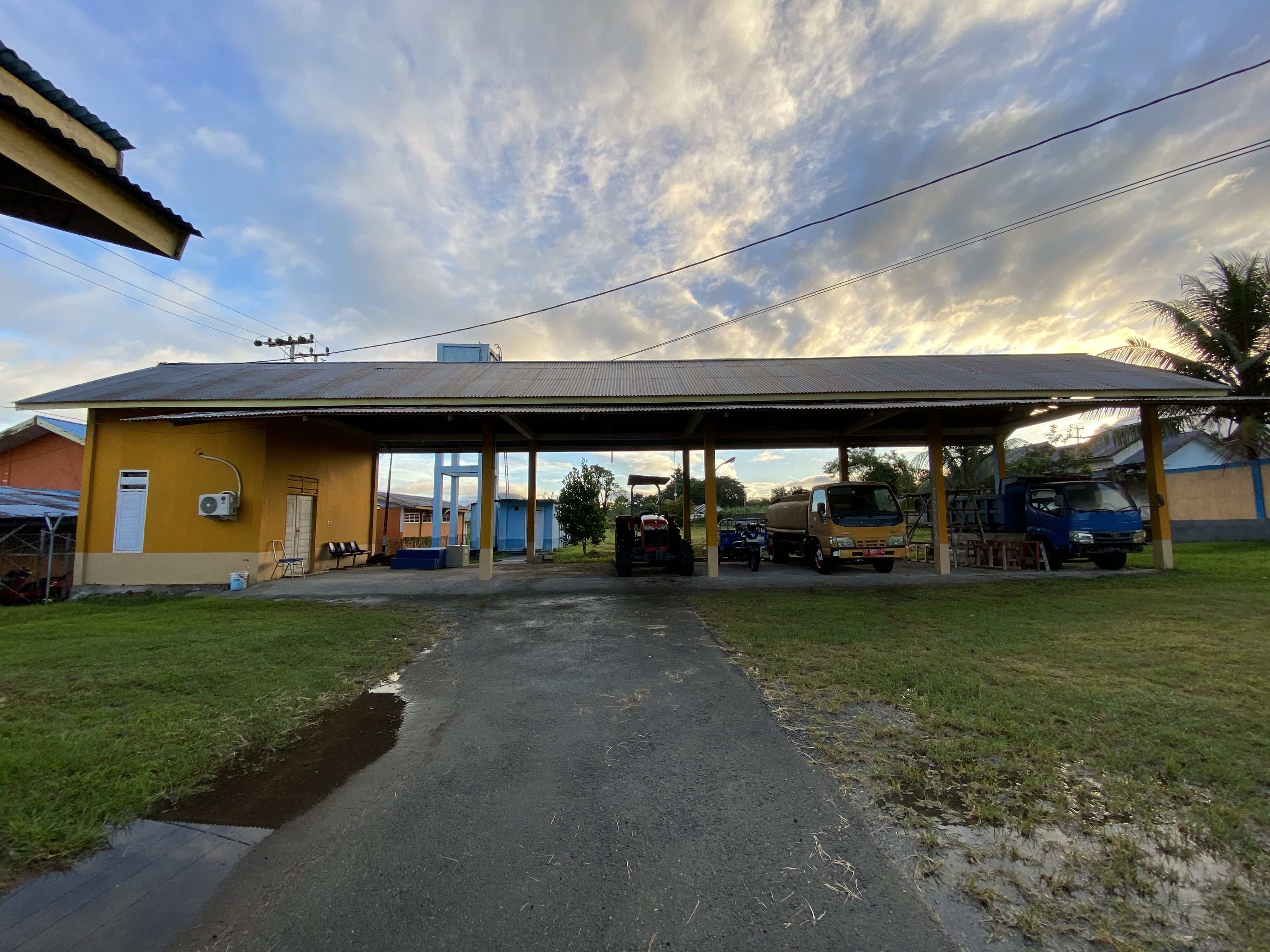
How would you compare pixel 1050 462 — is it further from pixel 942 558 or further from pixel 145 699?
→ pixel 145 699

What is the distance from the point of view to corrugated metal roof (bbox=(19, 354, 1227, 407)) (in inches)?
473

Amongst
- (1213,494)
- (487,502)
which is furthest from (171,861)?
(1213,494)

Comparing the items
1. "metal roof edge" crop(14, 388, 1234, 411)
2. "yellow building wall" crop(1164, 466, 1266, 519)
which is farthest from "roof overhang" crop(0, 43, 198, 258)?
"yellow building wall" crop(1164, 466, 1266, 519)

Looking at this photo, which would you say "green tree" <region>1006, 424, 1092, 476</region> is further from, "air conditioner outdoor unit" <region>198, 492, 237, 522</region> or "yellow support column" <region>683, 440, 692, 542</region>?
"air conditioner outdoor unit" <region>198, 492, 237, 522</region>

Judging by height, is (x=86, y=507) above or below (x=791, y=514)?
above

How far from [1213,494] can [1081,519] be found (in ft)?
41.6

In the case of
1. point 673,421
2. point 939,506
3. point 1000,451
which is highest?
point 673,421

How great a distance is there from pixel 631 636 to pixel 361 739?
3.71 m

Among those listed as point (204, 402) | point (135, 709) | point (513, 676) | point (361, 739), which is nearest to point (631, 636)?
point (513, 676)

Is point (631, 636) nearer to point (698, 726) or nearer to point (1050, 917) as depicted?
point (698, 726)

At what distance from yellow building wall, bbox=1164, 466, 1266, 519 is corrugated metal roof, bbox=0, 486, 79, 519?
2995 centimetres

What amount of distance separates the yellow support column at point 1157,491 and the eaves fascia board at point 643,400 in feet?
3.74

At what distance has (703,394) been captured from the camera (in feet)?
40.5

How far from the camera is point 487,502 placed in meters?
13.9
